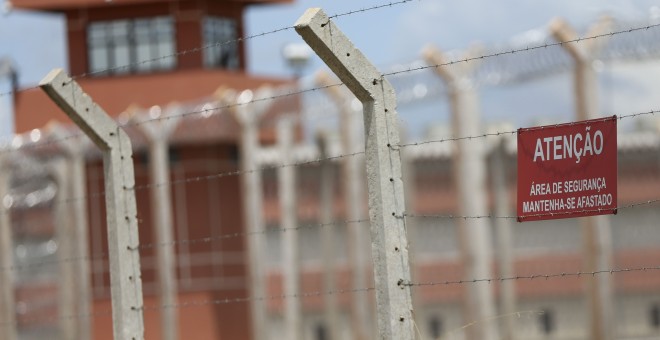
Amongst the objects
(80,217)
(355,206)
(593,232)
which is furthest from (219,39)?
(593,232)

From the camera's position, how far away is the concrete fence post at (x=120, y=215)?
10445mm

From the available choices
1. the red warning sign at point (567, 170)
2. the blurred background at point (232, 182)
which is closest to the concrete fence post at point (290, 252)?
the blurred background at point (232, 182)

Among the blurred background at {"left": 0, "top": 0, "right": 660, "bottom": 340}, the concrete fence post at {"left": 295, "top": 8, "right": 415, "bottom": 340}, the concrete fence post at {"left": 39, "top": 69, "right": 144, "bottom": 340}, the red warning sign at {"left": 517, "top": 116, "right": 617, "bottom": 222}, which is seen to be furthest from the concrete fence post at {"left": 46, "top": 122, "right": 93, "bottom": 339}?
the red warning sign at {"left": 517, "top": 116, "right": 617, "bottom": 222}

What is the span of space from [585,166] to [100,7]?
1085 inches

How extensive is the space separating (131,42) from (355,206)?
7405 mm

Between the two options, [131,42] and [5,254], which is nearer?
[5,254]

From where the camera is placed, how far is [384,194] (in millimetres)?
8750

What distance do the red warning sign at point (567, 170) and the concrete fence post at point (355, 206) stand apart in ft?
64.5

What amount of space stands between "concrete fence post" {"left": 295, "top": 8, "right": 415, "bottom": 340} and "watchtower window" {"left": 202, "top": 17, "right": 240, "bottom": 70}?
2634cm

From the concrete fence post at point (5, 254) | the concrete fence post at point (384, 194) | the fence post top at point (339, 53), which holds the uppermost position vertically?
the concrete fence post at point (5, 254)

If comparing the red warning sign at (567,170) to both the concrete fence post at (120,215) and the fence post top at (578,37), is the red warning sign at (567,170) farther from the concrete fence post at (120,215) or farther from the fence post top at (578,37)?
the fence post top at (578,37)

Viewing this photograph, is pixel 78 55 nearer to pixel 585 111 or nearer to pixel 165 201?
pixel 165 201

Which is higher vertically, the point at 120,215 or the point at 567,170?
the point at 120,215

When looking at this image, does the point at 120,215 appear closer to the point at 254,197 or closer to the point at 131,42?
the point at 254,197
